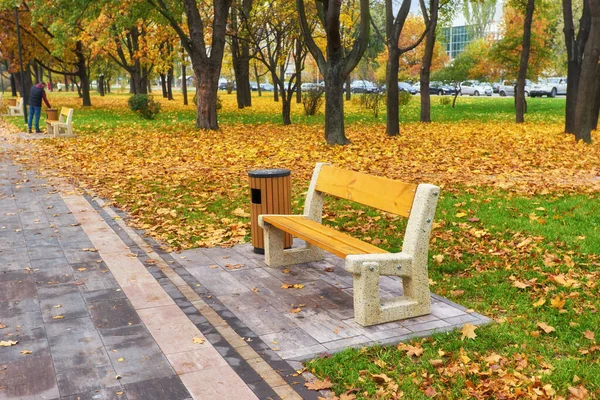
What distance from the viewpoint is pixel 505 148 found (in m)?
15.0

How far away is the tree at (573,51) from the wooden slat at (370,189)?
14.5 metres

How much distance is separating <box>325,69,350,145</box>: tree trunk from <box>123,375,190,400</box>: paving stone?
1270 cm

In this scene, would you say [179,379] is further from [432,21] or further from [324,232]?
[432,21]

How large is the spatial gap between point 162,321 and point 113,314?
44 cm

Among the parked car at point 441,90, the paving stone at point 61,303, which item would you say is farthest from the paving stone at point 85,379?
the parked car at point 441,90

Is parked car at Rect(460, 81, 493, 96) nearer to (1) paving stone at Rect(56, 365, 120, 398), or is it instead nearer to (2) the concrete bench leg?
(2) the concrete bench leg

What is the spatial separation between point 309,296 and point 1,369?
2394 millimetres

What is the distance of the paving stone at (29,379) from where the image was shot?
3658mm

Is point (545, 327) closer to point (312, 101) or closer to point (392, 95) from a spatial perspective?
point (392, 95)

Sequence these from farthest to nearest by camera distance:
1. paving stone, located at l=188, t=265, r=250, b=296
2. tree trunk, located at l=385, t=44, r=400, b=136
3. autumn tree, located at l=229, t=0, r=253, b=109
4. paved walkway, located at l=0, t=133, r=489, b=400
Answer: autumn tree, located at l=229, t=0, r=253, b=109
tree trunk, located at l=385, t=44, r=400, b=136
paving stone, located at l=188, t=265, r=250, b=296
paved walkway, located at l=0, t=133, r=489, b=400

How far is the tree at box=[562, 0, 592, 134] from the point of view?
61.1 ft

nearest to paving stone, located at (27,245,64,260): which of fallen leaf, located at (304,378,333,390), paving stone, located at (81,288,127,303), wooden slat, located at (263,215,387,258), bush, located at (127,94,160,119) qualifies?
paving stone, located at (81,288,127,303)

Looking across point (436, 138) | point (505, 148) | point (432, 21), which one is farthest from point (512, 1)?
point (505, 148)

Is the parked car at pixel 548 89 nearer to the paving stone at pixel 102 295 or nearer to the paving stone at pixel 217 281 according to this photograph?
the paving stone at pixel 217 281
